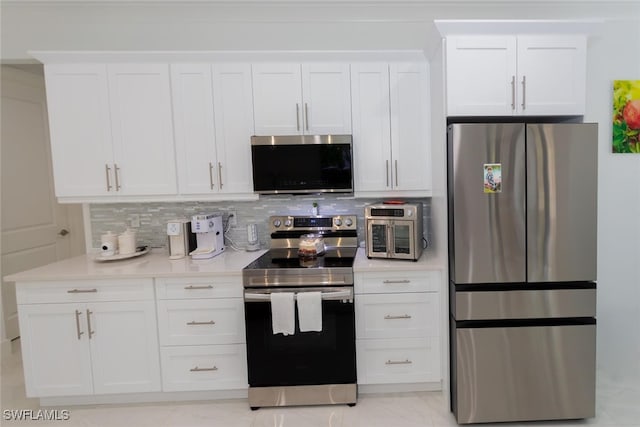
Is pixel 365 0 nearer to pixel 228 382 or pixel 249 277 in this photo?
pixel 249 277

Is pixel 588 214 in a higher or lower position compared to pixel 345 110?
lower

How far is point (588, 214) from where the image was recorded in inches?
76.0

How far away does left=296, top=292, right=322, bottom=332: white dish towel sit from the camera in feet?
6.93

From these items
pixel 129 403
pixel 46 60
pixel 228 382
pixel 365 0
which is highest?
pixel 365 0

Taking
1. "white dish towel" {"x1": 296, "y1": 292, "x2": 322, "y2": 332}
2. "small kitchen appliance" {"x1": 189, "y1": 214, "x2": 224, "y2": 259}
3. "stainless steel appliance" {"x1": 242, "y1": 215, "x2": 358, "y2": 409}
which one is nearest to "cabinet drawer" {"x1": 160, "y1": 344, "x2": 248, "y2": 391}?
"stainless steel appliance" {"x1": 242, "y1": 215, "x2": 358, "y2": 409}

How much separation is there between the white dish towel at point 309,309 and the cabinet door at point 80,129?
1637mm

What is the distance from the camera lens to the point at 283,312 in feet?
6.94

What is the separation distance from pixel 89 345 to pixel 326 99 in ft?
7.53

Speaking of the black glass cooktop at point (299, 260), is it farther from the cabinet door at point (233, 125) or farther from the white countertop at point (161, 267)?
the cabinet door at point (233, 125)

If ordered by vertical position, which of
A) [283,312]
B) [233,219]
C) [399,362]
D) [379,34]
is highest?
[379,34]

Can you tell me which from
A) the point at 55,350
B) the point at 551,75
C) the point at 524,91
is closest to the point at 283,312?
the point at 55,350

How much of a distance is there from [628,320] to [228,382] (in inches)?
121

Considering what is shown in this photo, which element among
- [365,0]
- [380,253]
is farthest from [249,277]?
[365,0]

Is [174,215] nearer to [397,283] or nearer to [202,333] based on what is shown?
[202,333]
